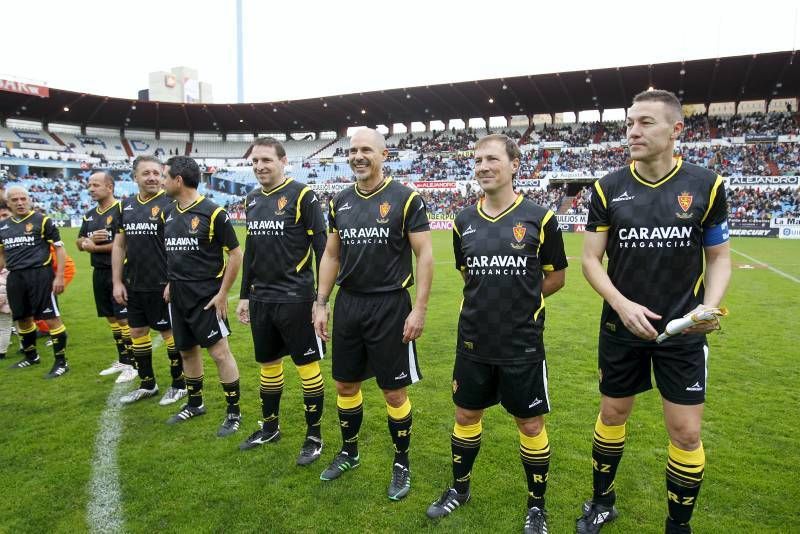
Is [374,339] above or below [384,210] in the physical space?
below

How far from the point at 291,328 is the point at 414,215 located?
1480mm

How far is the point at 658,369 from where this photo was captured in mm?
2941

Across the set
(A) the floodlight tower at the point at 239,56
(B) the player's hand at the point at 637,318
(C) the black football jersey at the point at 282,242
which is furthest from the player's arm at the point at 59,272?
(A) the floodlight tower at the point at 239,56

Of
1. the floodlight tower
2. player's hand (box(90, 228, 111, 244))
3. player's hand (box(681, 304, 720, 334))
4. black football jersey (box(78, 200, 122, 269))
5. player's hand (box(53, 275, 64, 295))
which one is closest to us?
player's hand (box(681, 304, 720, 334))

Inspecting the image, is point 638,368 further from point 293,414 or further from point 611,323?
point 293,414

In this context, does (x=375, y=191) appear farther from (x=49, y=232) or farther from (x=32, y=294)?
(x=32, y=294)

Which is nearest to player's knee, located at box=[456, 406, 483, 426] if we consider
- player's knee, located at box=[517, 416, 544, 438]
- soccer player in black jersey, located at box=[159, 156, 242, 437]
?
player's knee, located at box=[517, 416, 544, 438]

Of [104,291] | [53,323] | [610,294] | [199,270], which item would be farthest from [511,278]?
[53,323]

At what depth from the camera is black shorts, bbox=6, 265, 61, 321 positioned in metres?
6.76

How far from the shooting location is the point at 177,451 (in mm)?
4367

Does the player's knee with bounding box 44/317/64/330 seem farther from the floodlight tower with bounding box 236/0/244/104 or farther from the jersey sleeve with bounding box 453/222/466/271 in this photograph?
the floodlight tower with bounding box 236/0/244/104

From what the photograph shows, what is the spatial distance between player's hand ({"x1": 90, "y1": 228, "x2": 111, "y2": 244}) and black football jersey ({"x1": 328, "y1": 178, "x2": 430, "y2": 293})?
4036 mm

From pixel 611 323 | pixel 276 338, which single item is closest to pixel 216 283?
pixel 276 338

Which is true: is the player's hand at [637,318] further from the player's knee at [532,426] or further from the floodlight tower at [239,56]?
the floodlight tower at [239,56]
